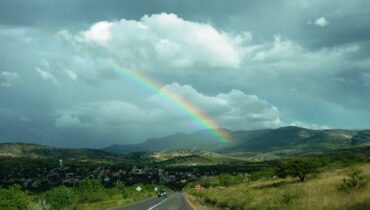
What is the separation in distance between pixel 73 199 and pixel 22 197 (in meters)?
34.7

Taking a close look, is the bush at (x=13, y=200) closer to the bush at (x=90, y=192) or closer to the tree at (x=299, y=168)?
the bush at (x=90, y=192)

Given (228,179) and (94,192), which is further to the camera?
(228,179)

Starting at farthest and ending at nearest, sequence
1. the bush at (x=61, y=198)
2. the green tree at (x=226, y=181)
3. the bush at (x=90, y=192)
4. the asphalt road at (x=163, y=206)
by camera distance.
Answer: the green tree at (x=226, y=181), the bush at (x=90, y=192), the bush at (x=61, y=198), the asphalt road at (x=163, y=206)

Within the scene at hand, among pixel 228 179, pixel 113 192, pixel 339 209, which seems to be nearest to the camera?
pixel 339 209

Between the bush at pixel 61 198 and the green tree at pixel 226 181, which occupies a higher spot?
the green tree at pixel 226 181

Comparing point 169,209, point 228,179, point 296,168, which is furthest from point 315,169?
point 228,179

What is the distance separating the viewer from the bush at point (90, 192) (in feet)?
400

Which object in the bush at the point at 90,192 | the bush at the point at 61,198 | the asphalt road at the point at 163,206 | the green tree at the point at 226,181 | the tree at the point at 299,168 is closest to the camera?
the asphalt road at the point at 163,206

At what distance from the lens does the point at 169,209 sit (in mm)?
46625

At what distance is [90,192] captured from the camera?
407 ft

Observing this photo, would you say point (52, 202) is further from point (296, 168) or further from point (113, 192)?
point (296, 168)

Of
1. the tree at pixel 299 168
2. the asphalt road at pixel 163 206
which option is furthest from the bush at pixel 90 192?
the tree at pixel 299 168

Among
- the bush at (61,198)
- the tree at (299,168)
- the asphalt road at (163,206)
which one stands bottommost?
the bush at (61,198)

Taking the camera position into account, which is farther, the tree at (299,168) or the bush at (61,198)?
the bush at (61,198)
